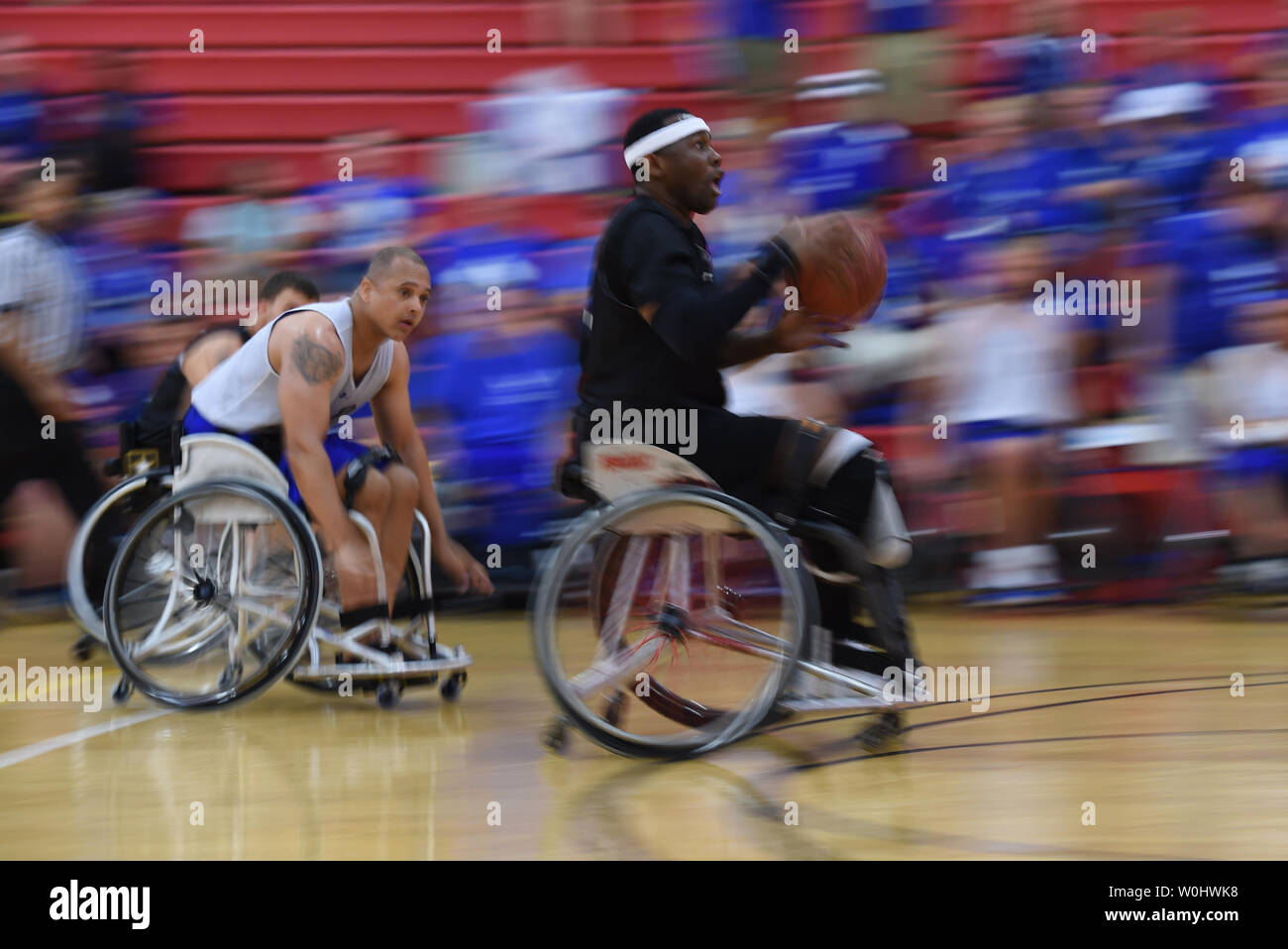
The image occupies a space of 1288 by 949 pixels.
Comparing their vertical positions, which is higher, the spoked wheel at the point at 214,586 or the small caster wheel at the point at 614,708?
the spoked wheel at the point at 214,586

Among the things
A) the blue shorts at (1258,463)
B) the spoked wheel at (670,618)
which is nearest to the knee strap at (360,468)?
the spoked wheel at (670,618)

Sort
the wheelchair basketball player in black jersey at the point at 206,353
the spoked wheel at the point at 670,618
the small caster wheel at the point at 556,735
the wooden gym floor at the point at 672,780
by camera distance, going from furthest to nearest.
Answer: the wheelchair basketball player in black jersey at the point at 206,353 → the small caster wheel at the point at 556,735 → the spoked wheel at the point at 670,618 → the wooden gym floor at the point at 672,780

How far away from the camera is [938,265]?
614 cm

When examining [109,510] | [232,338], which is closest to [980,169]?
[232,338]

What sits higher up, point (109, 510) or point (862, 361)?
point (862, 361)

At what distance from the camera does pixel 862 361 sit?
603 centimetres

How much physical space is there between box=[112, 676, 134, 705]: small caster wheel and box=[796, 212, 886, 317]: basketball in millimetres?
2258

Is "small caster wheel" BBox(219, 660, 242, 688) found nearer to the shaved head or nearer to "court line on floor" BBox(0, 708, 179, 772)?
"court line on floor" BBox(0, 708, 179, 772)

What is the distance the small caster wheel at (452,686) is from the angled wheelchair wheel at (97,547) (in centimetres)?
102

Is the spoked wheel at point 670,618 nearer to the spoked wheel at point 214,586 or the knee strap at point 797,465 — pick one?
the knee strap at point 797,465

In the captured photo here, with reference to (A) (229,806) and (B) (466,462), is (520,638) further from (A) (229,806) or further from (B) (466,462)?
(A) (229,806)

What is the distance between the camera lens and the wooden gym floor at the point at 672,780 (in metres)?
3.05

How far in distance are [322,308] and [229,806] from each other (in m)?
1.45

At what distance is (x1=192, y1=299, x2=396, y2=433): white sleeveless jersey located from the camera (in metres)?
4.30
